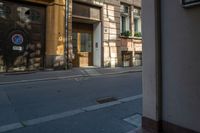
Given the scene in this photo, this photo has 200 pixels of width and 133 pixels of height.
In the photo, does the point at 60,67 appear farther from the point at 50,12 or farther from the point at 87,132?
the point at 87,132

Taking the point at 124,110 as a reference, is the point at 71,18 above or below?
above

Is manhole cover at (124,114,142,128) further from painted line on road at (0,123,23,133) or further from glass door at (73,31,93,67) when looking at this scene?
glass door at (73,31,93,67)

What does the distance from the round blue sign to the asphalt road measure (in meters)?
4.88

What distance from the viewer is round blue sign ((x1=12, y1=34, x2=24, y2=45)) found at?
39.0 feet

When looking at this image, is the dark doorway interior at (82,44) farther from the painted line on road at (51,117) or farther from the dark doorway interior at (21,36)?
the painted line on road at (51,117)

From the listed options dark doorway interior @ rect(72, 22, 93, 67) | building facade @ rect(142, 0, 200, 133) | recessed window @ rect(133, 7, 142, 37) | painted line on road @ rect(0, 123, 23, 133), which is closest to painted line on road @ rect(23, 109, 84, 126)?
painted line on road @ rect(0, 123, 23, 133)

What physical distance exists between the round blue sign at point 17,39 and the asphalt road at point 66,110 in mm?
4876

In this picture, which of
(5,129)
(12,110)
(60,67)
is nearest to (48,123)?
(5,129)

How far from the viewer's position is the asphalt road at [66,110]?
407 cm

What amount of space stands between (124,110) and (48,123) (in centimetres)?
169

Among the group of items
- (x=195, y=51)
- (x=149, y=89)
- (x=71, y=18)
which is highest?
(x=71, y=18)

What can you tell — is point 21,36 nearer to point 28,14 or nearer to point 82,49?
point 28,14

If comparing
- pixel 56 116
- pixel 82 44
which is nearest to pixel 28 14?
pixel 82 44

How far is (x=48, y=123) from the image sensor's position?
14.1ft
